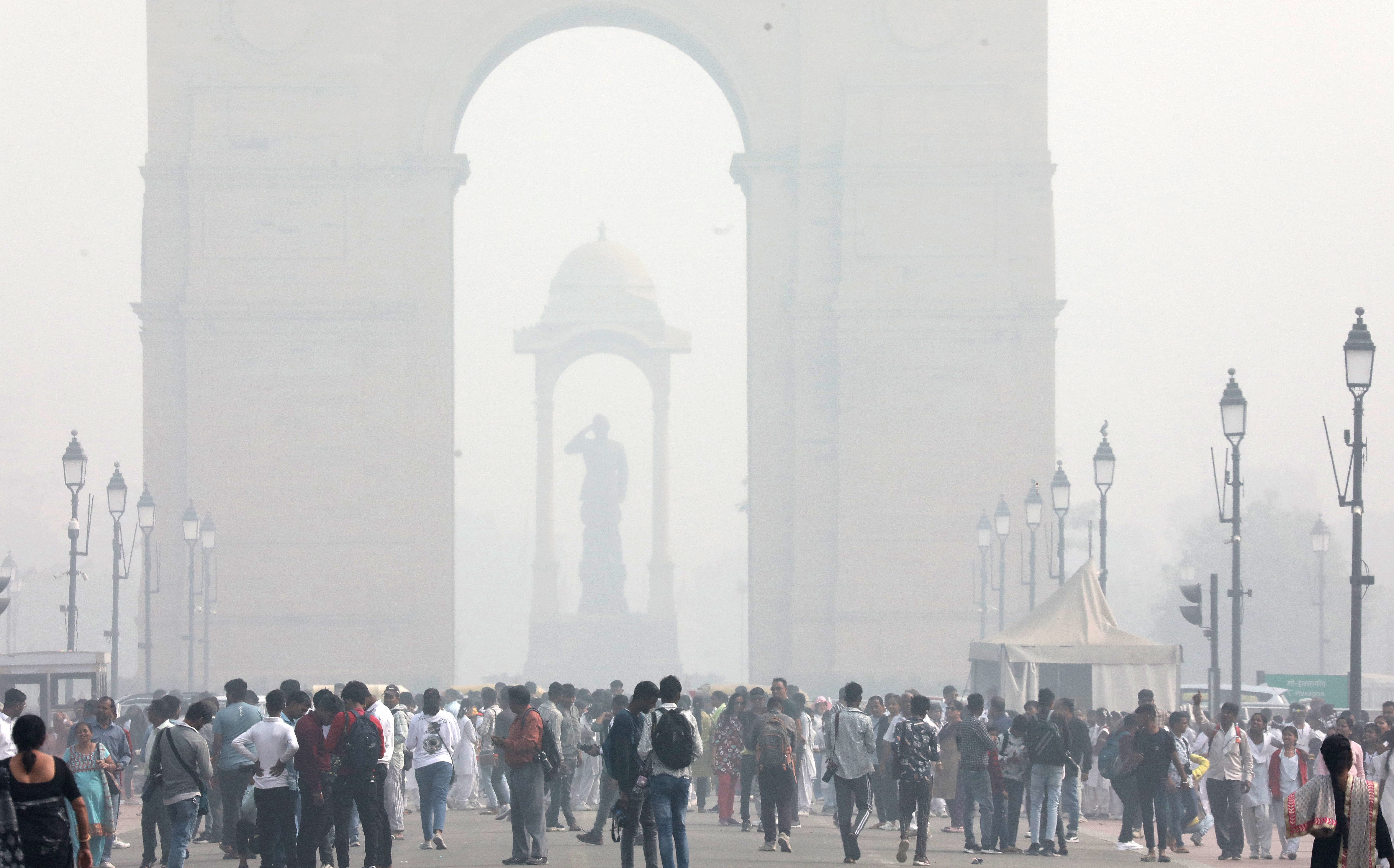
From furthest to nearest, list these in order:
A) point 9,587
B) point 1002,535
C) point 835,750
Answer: point 9,587 < point 1002,535 < point 835,750

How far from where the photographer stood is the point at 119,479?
34.3 m

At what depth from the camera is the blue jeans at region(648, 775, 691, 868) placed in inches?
557

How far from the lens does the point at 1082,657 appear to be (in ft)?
81.5

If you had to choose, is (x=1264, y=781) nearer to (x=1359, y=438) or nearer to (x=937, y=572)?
(x=1359, y=438)

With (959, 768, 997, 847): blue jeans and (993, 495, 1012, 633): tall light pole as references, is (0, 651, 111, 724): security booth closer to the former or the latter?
(959, 768, 997, 847): blue jeans

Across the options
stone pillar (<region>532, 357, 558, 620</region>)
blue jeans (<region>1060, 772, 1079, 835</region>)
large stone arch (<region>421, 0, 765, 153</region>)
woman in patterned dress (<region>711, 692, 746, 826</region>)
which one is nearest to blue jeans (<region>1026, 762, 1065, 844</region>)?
blue jeans (<region>1060, 772, 1079, 835</region>)

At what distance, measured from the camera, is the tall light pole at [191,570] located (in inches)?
1580

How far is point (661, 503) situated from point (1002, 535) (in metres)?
36.2

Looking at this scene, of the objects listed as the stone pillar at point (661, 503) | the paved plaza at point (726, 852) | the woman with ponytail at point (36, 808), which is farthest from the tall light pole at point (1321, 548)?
the woman with ponytail at point (36, 808)

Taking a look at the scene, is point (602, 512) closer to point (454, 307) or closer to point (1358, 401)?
point (454, 307)

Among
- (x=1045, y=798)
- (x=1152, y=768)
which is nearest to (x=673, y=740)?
(x=1045, y=798)

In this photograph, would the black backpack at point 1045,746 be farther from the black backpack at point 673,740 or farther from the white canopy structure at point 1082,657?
the white canopy structure at point 1082,657

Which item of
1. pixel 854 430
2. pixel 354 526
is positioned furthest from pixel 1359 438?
pixel 354 526

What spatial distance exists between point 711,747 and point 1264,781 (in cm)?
586
